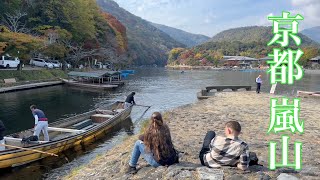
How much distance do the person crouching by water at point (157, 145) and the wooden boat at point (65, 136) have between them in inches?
260

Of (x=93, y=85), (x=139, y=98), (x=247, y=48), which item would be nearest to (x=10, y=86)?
(x=93, y=85)

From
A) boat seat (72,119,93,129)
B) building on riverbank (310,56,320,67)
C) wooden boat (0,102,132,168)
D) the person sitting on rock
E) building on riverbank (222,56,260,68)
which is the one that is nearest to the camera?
the person sitting on rock

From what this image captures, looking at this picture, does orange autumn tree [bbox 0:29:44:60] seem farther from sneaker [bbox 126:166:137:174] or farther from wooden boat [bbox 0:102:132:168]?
sneaker [bbox 126:166:137:174]

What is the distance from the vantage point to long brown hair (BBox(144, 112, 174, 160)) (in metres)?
7.02

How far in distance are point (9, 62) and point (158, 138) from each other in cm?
4588

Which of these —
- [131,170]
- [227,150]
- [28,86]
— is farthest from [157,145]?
[28,86]

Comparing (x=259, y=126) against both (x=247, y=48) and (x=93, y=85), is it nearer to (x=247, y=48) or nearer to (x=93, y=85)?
(x=93, y=85)

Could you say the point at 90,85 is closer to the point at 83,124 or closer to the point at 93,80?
the point at 93,80

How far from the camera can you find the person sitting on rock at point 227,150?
641 centimetres

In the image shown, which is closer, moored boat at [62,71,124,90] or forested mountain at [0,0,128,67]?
forested mountain at [0,0,128,67]

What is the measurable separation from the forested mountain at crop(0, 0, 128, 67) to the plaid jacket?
37.3m

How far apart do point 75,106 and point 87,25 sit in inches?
1626

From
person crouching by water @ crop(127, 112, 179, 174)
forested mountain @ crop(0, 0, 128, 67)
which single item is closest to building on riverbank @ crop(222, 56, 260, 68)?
forested mountain @ crop(0, 0, 128, 67)

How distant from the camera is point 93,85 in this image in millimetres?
45281
